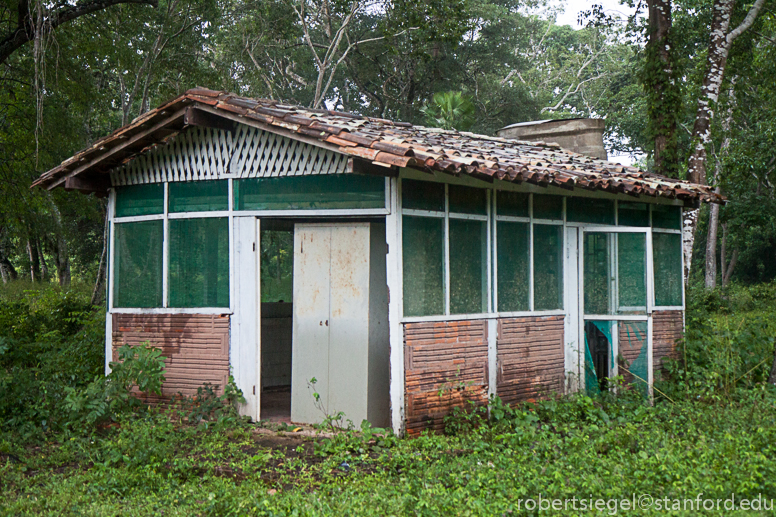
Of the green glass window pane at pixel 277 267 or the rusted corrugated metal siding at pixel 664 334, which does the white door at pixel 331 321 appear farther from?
the rusted corrugated metal siding at pixel 664 334

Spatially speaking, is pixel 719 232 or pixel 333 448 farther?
pixel 719 232

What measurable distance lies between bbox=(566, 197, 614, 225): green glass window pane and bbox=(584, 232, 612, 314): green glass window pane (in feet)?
0.89

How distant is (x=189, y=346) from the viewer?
26.2 feet

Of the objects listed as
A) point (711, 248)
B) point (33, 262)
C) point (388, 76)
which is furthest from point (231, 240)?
point (711, 248)

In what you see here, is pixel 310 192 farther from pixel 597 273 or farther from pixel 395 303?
pixel 597 273

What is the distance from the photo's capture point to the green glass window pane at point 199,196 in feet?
26.2

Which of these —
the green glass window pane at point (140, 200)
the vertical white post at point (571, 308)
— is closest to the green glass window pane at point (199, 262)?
the green glass window pane at point (140, 200)

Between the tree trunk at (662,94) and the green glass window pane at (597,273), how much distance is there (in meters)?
4.12

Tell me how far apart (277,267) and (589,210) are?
4.55 meters

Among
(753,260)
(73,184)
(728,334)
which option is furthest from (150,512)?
(753,260)

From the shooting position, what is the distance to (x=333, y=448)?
6496mm

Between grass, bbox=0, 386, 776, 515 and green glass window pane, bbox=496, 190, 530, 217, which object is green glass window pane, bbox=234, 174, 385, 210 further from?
grass, bbox=0, 386, 776, 515

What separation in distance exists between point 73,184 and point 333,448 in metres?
4.78

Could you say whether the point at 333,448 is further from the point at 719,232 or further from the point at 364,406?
the point at 719,232
